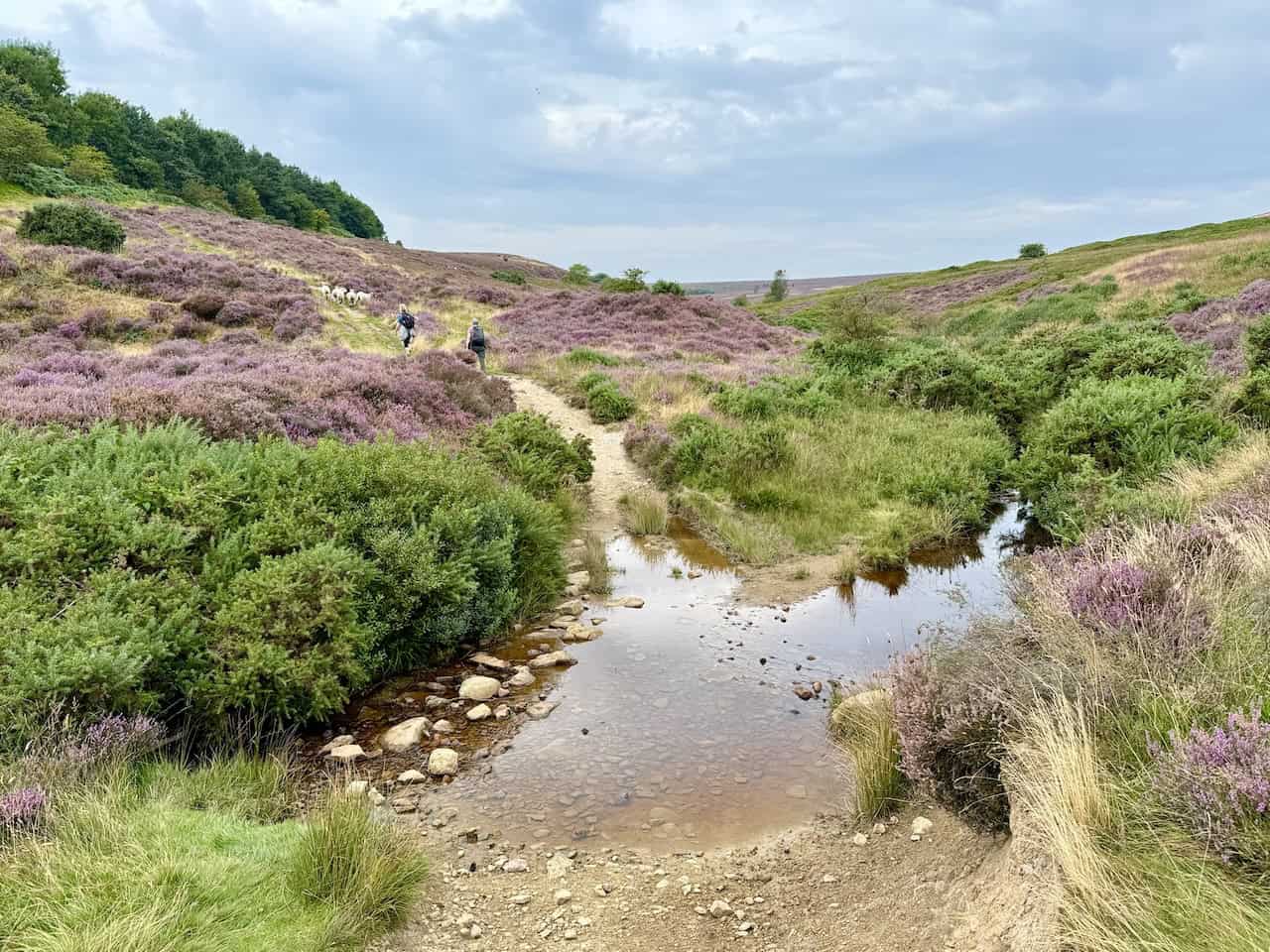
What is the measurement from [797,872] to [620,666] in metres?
3.15

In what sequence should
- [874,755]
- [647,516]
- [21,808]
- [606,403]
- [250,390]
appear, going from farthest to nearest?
1. [606,403]
2. [250,390]
3. [647,516]
4. [874,755]
5. [21,808]

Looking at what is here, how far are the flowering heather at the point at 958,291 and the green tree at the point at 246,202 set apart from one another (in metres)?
67.8

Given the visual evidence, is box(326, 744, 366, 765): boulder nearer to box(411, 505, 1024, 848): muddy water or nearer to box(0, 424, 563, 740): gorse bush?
box(0, 424, 563, 740): gorse bush

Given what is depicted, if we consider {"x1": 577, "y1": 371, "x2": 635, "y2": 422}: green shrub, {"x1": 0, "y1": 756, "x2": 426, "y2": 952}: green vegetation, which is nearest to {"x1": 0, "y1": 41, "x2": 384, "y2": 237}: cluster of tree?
{"x1": 577, "y1": 371, "x2": 635, "y2": 422}: green shrub

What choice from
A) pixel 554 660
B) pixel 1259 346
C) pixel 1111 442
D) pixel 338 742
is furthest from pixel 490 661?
pixel 1259 346

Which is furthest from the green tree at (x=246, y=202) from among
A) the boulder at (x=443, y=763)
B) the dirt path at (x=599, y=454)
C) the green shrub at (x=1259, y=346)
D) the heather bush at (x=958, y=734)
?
the heather bush at (x=958, y=734)

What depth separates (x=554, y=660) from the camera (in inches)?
288

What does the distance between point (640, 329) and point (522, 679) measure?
1034 inches

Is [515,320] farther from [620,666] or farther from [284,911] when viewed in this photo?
[284,911]

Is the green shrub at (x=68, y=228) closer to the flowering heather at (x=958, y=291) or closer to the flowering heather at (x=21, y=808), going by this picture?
the flowering heather at (x=21, y=808)

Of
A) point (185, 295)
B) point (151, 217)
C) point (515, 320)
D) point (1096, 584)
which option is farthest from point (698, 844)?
point (151, 217)

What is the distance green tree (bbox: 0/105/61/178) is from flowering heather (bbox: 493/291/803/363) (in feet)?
102

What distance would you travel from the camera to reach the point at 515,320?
35094 mm

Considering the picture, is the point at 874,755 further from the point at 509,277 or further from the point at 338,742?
the point at 509,277
